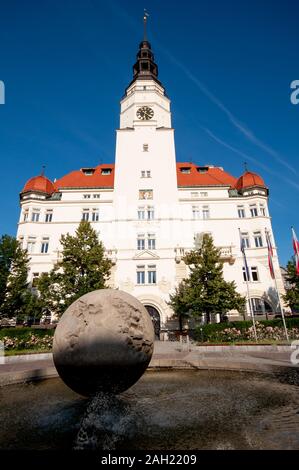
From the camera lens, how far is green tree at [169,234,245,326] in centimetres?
2300

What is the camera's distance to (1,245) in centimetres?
2484

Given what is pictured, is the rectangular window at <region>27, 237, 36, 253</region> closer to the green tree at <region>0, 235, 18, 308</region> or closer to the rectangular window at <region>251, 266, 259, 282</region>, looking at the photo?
the green tree at <region>0, 235, 18, 308</region>

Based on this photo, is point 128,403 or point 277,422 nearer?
point 277,422

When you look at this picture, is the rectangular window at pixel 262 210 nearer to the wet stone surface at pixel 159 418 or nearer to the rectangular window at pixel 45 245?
the rectangular window at pixel 45 245

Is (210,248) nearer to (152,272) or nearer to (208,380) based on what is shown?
(152,272)

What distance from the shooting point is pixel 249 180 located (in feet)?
117

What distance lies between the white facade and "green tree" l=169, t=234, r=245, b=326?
4.80 meters

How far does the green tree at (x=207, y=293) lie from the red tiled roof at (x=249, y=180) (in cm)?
1405

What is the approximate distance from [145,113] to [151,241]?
20995mm

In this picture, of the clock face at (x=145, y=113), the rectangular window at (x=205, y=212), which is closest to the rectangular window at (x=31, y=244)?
the rectangular window at (x=205, y=212)

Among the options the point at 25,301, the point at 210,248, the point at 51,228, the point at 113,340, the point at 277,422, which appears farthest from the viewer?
the point at 51,228
